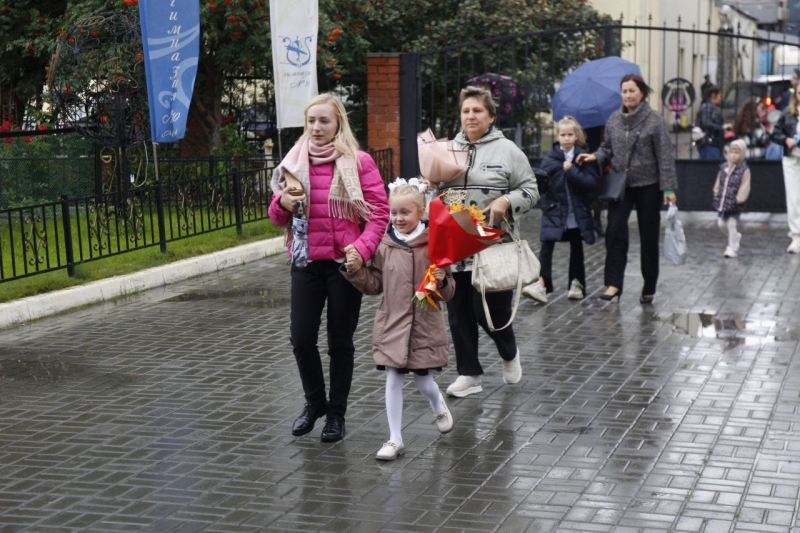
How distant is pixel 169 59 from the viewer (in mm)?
12070

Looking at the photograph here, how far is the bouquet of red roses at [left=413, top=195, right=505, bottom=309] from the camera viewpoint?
5844 millimetres

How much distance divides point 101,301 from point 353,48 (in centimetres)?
873

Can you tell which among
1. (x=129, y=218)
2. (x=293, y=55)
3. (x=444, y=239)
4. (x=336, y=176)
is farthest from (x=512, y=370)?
(x=293, y=55)

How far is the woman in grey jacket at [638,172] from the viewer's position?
9.93m

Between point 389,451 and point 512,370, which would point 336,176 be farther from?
point 512,370

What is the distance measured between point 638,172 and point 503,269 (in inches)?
141

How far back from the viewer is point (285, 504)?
17.4 ft

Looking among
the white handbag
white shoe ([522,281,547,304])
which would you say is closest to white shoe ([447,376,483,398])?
the white handbag

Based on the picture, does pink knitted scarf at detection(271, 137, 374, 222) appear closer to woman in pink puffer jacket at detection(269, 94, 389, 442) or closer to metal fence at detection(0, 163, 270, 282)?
woman in pink puffer jacket at detection(269, 94, 389, 442)

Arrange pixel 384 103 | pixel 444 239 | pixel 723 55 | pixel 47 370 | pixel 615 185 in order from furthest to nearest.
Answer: pixel 723 55, pixel 384 103, pixel 615 185, pixel 47 370, pixel 444 239

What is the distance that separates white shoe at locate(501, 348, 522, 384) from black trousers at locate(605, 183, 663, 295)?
3.02 meters

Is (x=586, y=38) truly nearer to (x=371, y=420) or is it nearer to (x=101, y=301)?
(x=101, y=301)

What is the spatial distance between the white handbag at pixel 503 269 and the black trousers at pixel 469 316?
20 cm

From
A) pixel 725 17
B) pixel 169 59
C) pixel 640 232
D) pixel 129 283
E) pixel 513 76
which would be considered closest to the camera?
pixel 640 232
